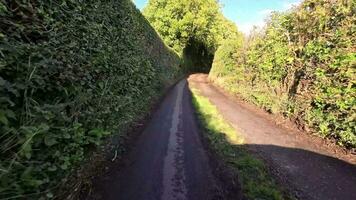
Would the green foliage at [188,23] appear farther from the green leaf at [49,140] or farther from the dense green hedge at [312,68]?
the green leaf at [49,140]

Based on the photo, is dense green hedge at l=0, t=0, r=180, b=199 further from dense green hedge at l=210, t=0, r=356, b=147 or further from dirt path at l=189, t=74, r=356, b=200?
dense green hedge at l=210, t=0, r=356, b=147

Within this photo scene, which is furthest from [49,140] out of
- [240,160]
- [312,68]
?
[312,68]

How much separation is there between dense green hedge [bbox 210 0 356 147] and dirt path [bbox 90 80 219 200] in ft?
13.4

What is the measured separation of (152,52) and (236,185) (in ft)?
38.8

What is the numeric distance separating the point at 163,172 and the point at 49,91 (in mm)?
2999

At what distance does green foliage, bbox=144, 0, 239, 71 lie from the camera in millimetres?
39844

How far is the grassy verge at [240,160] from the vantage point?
5.69m

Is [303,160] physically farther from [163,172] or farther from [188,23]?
[188,23]

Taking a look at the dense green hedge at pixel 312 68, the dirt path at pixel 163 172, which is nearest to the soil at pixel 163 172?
the dirt path at pixel 163 172

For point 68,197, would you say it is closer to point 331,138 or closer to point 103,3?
point 103,3

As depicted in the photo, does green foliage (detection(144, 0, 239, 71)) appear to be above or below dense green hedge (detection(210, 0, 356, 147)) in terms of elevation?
above

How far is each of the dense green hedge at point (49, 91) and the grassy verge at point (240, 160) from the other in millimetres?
2884

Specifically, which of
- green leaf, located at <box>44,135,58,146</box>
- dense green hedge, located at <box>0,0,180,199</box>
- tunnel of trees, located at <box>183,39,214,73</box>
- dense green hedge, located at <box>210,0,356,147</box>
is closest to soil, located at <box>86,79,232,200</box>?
dense green hedge, located at <box>0,0,180,199</box>

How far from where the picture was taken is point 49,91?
14.4ft
